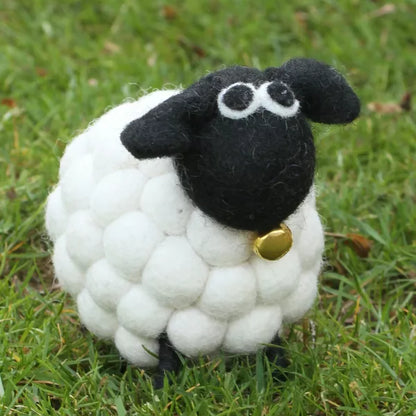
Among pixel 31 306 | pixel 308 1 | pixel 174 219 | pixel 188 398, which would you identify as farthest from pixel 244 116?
pixel 308 1

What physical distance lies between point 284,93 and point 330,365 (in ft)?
1.83

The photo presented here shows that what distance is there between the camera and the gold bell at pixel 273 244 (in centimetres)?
142

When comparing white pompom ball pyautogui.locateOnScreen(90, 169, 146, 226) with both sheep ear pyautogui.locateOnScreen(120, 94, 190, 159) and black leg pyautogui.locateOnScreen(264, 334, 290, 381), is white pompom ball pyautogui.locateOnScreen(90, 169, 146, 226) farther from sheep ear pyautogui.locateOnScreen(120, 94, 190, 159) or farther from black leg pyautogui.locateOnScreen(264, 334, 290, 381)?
black leg pyautogui.locateOnScreen(264, 334, 290, 381)

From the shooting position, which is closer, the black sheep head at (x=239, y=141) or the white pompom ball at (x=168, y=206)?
the black sheep head at (x=239, y=141)

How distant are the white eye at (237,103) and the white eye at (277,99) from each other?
0.02 meters

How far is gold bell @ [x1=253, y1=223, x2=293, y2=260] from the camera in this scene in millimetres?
1422

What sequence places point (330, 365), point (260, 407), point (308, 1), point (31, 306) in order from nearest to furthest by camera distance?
point (260, 407)
point (330, 365)
point (31, 306)
point (308, 1)

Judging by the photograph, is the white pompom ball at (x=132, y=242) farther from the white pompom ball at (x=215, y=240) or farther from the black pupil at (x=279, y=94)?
the black pupil at (x=279, y=94)

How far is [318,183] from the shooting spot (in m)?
2.14

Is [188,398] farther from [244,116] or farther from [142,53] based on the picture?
[142,53]

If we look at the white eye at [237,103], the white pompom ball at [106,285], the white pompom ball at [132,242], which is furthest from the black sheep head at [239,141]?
the white pompom ball at [106,285]

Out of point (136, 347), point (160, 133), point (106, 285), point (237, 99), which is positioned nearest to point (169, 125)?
point (160, 133)

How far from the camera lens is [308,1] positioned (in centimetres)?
303

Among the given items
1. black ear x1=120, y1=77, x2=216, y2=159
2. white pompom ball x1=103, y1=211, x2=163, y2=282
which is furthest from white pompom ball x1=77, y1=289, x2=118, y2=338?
black ear x1=120, y1=77, x2=216, y2=159
